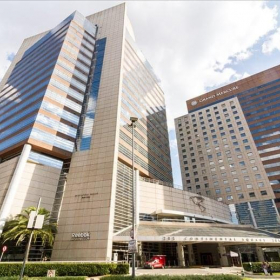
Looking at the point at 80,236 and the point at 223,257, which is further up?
the point at 80,236

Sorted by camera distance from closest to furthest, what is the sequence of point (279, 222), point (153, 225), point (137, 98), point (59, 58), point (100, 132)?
point (153, 225)
point (100, 132)
point (59, 58)
point (137, 98)
point (279, 222)

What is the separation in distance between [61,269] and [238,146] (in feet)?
246

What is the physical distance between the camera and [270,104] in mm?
86375

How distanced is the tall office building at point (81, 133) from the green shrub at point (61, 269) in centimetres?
656

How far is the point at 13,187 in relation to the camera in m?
32.8

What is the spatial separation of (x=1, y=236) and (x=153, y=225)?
2402cm

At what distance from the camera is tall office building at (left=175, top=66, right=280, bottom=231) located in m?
68.0

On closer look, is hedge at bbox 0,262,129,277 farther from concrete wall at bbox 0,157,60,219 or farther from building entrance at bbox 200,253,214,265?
building entrance at bbox 200,253,214,265

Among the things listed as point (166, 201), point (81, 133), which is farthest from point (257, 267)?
point (81, 133)

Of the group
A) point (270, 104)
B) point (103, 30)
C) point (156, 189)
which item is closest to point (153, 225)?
point (156, 189)

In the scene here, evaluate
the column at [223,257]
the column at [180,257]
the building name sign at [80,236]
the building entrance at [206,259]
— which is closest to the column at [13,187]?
the building name sign at [80,236]

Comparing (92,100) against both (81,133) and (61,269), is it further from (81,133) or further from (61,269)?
(61,269)

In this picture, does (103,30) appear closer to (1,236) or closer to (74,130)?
(74,130)

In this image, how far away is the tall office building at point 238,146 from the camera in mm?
68000
